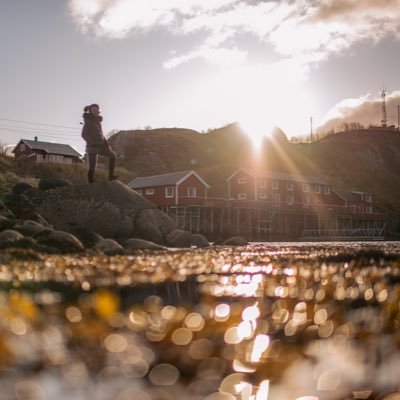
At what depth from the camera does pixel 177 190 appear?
166 feet

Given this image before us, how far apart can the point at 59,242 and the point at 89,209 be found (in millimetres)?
4954

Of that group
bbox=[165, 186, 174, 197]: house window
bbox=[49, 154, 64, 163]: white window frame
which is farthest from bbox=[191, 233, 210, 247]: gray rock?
bbox=[49, 154, 64, 163]: white window frame

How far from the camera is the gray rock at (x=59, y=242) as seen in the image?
11.2 meters

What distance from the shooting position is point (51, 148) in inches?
2653

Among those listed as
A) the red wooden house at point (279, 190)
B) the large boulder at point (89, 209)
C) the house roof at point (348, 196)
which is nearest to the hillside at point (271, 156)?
the house roof at point (348, 196)

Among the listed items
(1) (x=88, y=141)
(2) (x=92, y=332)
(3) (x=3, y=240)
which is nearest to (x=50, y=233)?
(3) (x=3, y=240)

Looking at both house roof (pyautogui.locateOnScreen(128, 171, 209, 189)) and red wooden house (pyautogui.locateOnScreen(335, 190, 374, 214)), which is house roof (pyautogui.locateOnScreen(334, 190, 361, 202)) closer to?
red wooden house (pyautogui.locateOnScreen(335, 190, 374, 214))

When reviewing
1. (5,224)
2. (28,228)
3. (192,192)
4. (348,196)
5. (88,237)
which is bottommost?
(88,237)

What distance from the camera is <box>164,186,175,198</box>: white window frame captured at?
167 ft

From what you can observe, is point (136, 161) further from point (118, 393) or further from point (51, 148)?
point (118, 393)

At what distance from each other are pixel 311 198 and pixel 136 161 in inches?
1359

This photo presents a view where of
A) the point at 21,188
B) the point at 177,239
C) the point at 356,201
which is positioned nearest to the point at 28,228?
the point at 21,188

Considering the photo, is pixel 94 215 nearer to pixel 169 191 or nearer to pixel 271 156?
pixel 169 191

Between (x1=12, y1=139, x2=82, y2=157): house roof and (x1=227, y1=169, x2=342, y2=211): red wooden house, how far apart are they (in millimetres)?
23150
